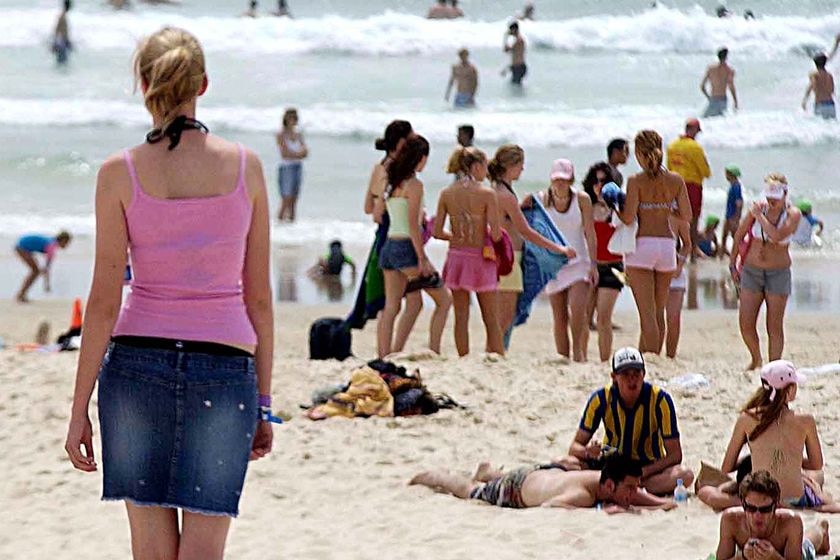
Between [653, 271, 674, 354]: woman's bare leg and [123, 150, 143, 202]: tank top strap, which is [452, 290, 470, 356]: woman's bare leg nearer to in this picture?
[653, 271, 674, 354]: woman's bare leg

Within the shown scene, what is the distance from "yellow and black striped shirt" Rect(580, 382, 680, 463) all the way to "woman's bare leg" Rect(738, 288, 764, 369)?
2711 millimetres

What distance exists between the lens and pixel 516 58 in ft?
91.7

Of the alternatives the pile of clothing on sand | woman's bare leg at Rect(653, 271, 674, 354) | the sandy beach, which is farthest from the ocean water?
the pile of clothing on sand

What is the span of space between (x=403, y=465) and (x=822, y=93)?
61.6 ft

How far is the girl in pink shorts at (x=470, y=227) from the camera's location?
880 centimetres

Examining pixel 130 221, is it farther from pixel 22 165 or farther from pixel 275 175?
pixel 22 165

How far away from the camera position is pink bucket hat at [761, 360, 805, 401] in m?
5.93

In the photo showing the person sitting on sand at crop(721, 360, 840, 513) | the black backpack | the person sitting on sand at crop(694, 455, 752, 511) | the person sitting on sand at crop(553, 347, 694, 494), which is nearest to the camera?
the person sitting on sand at crop(721, 360, 840, 513)

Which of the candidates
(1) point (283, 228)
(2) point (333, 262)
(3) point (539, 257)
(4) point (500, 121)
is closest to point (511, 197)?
(3) point (539, 257)

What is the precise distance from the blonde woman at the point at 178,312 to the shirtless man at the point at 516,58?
81.1ft

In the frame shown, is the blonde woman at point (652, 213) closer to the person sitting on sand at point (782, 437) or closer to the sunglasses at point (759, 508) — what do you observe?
the person sitting on sand at point (782, 437)

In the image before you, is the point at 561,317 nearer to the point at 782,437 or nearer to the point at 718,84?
the point at 782,437

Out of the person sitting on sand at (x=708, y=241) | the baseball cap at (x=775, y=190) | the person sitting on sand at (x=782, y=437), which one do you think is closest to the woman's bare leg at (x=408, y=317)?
the baseball cap at (x=775, y=190)

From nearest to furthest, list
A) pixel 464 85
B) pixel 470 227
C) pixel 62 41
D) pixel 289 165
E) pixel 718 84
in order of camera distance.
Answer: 1. pixel 470 227
2. pixel 289 165
3. pixel 718 84
4. pixel 464 85
5. pixel 62 41
